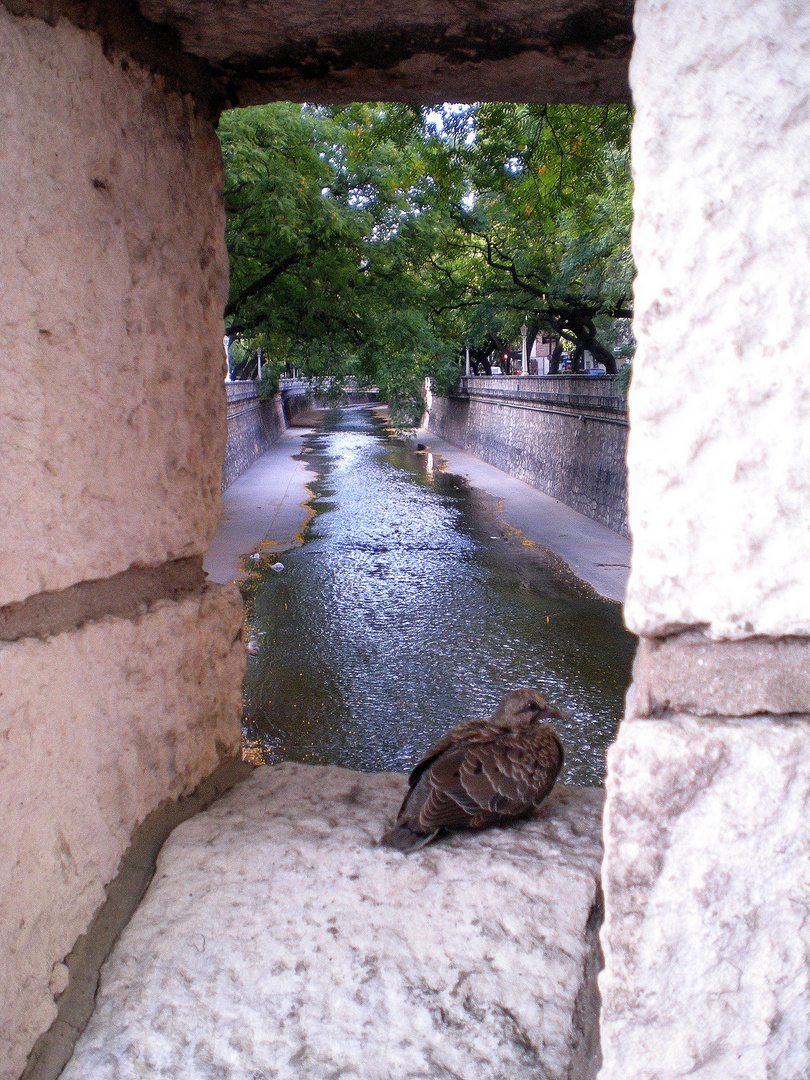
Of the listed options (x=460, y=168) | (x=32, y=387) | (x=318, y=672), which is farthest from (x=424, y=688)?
(x=32, y=387)

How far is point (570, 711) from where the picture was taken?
17.5ft

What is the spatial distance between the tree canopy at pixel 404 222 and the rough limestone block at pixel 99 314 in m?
3.16

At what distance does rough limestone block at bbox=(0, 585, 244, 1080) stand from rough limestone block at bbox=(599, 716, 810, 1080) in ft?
3.45

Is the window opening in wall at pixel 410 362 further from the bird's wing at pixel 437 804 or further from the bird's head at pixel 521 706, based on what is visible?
the bird's wing at pixel 437 804

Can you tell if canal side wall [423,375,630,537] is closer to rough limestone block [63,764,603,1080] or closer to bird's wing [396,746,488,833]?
bird's wing [396,746,488,833]

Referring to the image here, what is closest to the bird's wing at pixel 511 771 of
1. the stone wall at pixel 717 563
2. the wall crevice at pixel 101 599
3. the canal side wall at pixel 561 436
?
the wall crevice at pixel 101 599

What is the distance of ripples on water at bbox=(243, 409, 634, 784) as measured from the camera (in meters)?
4.94

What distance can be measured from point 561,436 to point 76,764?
A: 13019 mm

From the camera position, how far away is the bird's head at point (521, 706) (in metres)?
Result: 2.95

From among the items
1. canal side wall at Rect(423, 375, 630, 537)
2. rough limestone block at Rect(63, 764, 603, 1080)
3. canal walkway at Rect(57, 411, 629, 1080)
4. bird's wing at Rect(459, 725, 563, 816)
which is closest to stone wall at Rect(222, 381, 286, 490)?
canal side wall at Rect(423, 375, 630, 537)

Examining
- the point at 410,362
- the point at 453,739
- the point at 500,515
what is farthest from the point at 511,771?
the point at 410,362

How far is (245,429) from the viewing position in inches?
709

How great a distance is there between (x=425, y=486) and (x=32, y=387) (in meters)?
13.8

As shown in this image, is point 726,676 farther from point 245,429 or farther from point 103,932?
point 245,429
